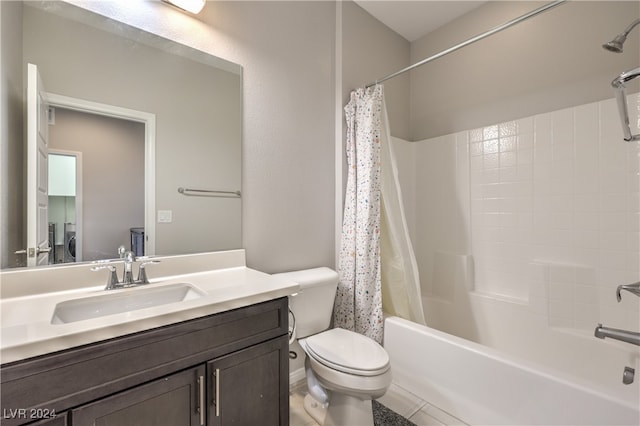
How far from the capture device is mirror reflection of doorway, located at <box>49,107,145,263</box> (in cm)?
116

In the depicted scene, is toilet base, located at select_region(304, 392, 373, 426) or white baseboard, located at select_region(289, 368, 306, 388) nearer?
toilet base, located at select_region(304, 392, 373, 426)

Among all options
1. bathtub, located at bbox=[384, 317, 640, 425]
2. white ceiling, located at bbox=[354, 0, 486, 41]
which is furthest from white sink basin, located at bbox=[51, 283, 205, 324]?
white ceiling, located at bbox=[354, 0, 486, 41]

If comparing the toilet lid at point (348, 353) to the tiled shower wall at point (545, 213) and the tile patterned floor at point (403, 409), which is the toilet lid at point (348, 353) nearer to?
the tile patterned floor at point (403, 409)

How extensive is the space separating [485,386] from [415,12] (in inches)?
104

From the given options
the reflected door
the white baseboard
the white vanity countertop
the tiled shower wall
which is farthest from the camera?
the white baseboard

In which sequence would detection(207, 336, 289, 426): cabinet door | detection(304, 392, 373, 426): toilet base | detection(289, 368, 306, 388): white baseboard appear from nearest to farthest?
detection(207, 336, 289, 426): cabinet door < detection(304, 392, 373, 426): toilet base < detection(289, 368, 306, 388): white baseboard

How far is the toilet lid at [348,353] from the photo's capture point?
129 centimetres

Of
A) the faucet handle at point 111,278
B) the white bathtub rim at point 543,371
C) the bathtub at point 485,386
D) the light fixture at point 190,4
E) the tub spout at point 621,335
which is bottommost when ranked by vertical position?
the bathtub at point 485,386

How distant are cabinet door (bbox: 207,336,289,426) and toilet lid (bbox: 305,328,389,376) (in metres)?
0.27

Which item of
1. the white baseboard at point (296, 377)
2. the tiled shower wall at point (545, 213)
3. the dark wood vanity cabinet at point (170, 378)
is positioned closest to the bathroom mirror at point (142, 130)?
the dark wood vanity cabinet at point (170, 378)

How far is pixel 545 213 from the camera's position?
6.40ft

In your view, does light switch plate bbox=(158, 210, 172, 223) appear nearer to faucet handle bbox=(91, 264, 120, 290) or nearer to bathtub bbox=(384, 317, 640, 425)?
faucet handle bbox=(91, 264, 120, 290)

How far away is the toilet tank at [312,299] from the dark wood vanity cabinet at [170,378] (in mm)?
420

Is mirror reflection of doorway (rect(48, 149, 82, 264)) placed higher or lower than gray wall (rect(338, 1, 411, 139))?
lower
